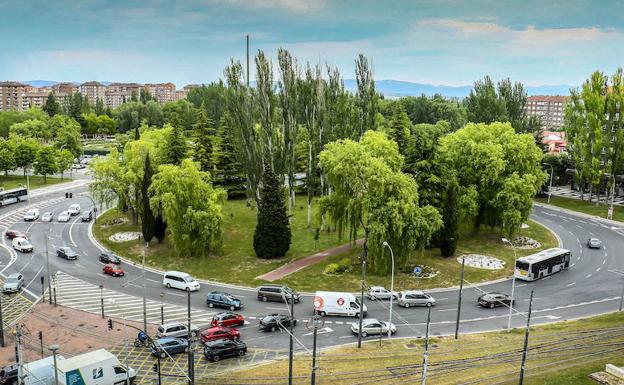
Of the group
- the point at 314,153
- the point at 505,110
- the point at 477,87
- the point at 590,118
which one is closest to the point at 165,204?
the point at 314,153

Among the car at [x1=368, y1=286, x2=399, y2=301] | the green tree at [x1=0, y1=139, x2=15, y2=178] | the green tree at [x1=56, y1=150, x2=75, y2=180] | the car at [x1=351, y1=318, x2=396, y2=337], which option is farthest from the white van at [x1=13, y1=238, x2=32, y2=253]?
the green tree at [x1=56, y1=150, x2=75, y2=180]

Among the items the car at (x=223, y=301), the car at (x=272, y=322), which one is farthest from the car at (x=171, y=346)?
the car at (x=223, y=301)

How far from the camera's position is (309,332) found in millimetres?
46312

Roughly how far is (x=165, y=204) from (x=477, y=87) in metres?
91.4

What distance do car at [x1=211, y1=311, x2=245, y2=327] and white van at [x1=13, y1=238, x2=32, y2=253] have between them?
3601 cm

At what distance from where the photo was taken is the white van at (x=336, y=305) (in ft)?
164

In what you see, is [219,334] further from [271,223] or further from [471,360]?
[271,223]

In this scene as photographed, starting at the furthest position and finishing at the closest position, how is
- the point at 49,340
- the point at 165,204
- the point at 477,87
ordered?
the point at 477,87, the point at 165,204, the point at 49,340

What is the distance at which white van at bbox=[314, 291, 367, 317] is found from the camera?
1963 inches

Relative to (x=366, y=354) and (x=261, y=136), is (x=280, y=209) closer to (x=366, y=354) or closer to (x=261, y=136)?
(x=261, y=136)

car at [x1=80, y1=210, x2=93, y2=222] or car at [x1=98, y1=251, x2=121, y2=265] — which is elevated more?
car at [x1=80, y1=210, x2=93, y2=222]

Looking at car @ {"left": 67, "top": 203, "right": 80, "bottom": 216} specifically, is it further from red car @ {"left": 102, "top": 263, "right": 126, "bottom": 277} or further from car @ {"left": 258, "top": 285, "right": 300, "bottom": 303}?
car @ {"left": 258, "top": 285, "right": 300, "bottom": 303}

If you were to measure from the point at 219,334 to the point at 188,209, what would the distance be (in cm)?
2358

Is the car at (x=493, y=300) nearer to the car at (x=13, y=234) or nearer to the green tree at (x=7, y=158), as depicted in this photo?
the car at (x=13, y=234)
